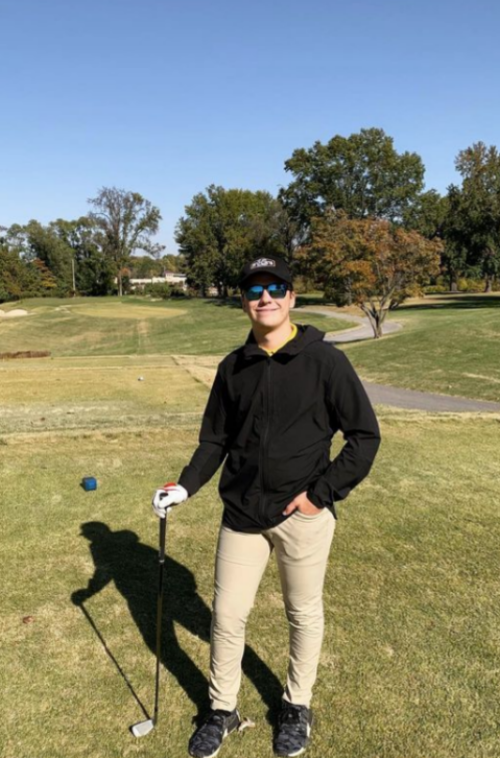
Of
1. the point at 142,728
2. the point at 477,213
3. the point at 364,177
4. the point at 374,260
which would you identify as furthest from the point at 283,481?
the point at 364,177

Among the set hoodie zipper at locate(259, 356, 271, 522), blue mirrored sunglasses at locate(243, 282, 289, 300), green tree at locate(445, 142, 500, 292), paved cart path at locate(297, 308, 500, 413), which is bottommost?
paved cart path at locate(297, 308, 500, 413)

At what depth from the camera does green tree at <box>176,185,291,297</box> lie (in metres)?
73.2

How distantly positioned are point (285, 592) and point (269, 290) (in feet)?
5.73

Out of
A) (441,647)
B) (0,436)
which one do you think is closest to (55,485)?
(0,436)

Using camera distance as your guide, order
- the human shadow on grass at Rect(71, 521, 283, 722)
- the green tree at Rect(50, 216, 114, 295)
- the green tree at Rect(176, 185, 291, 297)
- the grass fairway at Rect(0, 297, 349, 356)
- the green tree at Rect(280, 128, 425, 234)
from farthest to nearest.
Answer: the green tree at Rect(50, 216, 114, 295) → the green tree at Rect(176, 185, 291, 297) → the green tree at Rect(280, 128, 425, 234) → the grass fairway at Rect(0, 297, 349, 356) → the human shadow on grass at Rect(71, 521, 283, 722)

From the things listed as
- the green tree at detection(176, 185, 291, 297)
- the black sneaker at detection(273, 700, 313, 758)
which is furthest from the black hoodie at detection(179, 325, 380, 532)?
the green tree at detection(176, 185, 291, 297)

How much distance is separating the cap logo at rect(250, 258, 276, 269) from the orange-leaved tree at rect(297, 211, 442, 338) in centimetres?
2621

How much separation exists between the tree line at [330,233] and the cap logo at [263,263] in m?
26.3

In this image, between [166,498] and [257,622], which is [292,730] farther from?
[166,498]

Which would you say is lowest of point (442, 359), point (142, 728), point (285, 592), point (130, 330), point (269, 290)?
point (130, 330)

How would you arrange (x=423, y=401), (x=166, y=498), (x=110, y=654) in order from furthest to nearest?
1. (x=423, y=401)
2. (x=110, y=654)
3. (x=166, y=498)

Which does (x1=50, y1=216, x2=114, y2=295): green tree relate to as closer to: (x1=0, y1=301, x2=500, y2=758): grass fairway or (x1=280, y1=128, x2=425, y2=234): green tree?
(x1=280, y1=128, x2=425, y2=234): green tree

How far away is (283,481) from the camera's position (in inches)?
116

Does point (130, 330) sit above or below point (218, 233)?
below
